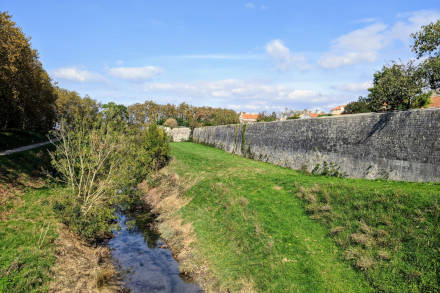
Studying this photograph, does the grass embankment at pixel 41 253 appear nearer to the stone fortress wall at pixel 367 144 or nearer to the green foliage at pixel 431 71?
the stone fortress wall at pixel 367 144

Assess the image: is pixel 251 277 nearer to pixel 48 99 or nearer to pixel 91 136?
pixel 91 136

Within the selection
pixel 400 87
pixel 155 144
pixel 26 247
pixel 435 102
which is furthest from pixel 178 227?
pixel 435 102

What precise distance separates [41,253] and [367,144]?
19199 mm

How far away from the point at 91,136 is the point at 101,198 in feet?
12.7

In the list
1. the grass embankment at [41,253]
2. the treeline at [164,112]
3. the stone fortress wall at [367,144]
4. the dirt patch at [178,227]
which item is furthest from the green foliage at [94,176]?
the treeline at [164,112]

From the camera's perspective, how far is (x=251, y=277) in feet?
39.3

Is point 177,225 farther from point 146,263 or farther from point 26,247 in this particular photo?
point 26,247

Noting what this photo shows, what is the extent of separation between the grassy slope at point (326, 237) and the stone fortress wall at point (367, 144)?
142 cm

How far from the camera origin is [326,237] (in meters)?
12.7

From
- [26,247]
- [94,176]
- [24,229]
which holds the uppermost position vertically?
[94,176]

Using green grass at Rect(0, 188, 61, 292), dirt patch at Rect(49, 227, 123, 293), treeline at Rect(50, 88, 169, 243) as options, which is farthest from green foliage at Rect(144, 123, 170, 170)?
dirt patch at Rect(49, 227, 123, 293)

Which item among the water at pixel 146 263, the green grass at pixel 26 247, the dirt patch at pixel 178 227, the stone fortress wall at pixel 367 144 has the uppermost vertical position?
the stone fortress wall at pixel 367 144

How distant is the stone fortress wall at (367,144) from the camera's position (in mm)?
14445

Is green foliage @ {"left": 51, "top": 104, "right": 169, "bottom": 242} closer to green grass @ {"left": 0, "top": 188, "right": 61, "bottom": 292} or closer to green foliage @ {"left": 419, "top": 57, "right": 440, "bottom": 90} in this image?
green grass @ {"left": 0, "top": 188, "right": 61, "bottom": 292}
